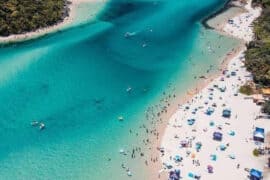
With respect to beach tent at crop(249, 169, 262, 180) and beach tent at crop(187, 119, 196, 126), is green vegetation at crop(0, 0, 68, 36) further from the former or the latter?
beach tent at crop(249, 169, 262, 180)

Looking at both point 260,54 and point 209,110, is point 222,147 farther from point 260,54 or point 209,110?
point 260,54

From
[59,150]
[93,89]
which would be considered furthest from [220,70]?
[59,150]

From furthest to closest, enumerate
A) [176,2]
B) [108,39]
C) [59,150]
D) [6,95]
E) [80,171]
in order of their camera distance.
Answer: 1. [176,2]
2. [108,39]
3. [6,95]
4. [59,150]
5. [80,171]

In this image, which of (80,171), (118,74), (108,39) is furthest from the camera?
(108,39)

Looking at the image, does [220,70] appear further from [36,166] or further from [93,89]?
[36,166]

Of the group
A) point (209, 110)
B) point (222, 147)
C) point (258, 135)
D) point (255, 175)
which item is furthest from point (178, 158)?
Result: point (209, 110)

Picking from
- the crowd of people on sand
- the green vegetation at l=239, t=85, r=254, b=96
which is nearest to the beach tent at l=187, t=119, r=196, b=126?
the crowd of people on sand
